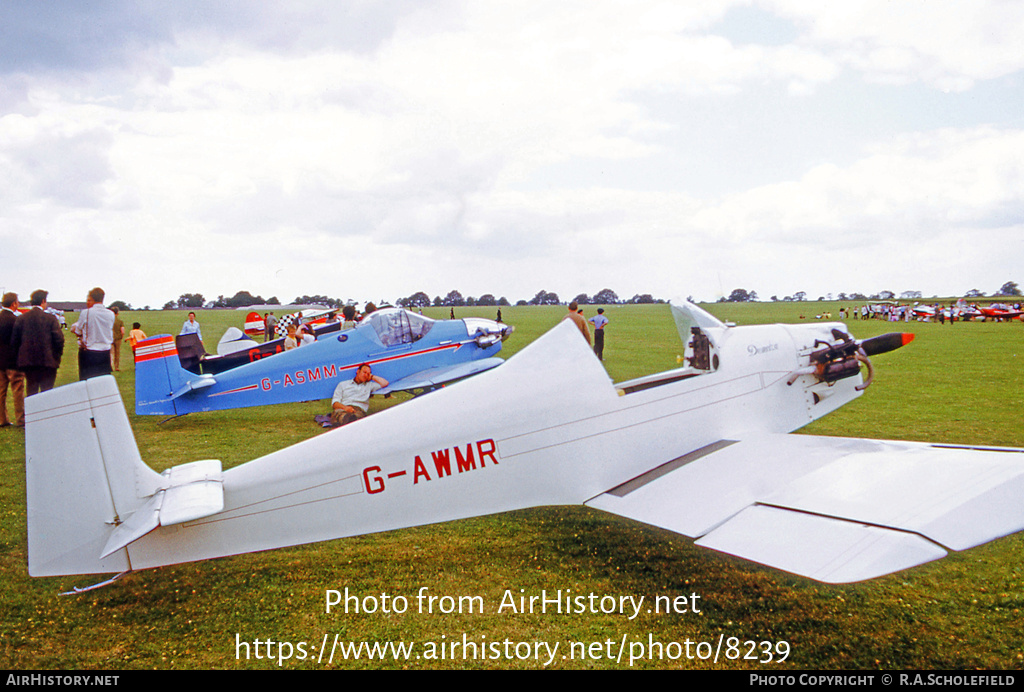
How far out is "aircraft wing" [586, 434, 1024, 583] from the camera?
2660 millimetres

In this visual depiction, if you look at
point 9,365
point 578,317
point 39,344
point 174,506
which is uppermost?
point 39,344

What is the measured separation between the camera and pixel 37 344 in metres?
7.44

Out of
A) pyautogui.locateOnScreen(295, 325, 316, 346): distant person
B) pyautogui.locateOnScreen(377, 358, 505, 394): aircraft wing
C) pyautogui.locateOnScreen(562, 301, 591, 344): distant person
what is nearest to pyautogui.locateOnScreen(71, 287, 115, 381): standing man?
pyautogui.locateOnScreen(377, 358, 505, 394): aircraft wing

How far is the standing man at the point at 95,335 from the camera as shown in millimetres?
7922

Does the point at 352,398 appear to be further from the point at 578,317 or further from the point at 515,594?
the point at 515,594

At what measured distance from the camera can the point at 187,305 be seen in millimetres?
Answer: 106938

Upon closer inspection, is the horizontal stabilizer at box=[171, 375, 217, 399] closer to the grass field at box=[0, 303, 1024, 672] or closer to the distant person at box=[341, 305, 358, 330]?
the grass field at box=[0, 303, 1024, 672]

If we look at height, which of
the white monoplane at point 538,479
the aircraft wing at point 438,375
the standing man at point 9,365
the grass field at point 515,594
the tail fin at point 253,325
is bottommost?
the grass field at point 515,594

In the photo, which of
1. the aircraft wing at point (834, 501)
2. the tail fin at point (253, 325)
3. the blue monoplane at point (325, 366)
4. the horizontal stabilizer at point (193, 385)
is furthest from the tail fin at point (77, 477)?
the tail fin at point (253, 325)

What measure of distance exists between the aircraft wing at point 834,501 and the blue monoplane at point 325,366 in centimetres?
573

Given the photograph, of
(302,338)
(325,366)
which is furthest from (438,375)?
(302,338)

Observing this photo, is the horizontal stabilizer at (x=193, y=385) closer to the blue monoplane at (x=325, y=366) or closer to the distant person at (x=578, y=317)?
the blue monoplane at (x=325, y=366)

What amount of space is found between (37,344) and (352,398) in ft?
13.4

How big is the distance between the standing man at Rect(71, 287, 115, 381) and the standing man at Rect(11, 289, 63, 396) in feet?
1.04
